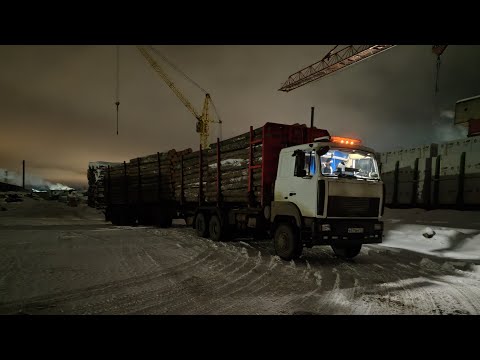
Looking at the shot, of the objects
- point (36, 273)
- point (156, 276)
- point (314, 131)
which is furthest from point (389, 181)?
point (36, 273)

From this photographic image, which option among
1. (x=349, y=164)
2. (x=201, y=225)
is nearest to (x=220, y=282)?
(x=349, y=164)

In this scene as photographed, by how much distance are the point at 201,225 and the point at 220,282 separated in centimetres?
610

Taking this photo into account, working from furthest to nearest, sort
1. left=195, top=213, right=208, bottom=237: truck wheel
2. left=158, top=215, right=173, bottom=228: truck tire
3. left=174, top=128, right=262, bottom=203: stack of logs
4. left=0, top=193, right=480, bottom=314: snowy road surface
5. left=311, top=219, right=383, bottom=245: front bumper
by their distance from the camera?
left=158, top=215, right=173, bottom=228: truck tire < left=195, top=213, right=208, bottom=237: truck wheel < left=174, top=128, right=262, bottom=203: stack of logs < left=311, top=219, right=383, bottom=245: front bumper < left=0, top=193, right=480, bottom=314: snowy road surface

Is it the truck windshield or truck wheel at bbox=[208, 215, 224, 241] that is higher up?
the truck windshield

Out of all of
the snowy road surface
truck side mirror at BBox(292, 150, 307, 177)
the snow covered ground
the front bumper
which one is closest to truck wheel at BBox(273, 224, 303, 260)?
the snowy road surface

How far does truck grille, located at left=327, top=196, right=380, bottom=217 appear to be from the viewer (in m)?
7.04

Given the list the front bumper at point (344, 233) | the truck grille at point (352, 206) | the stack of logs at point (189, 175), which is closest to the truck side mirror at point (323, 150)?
the truck grille at point (352, 206)

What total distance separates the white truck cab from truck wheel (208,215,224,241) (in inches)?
117

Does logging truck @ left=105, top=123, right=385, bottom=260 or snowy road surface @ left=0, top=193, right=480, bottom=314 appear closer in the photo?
snowy road surface @ left=0, top=193, right=480, bottom=314

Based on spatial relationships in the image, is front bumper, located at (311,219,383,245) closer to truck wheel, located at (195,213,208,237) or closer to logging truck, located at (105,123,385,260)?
logging truck, located at (105,123,385,260)

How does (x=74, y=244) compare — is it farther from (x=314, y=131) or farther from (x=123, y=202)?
(x=123, y=202)

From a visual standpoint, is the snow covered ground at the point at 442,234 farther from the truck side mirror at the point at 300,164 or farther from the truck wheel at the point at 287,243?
the truck side mirror at the point at 300,164

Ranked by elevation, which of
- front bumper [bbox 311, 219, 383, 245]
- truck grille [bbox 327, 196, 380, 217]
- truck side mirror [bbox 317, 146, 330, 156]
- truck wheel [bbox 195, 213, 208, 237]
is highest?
truck side mirror [bbox 317, 146, 330, 156]

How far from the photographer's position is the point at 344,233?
7.14 m
